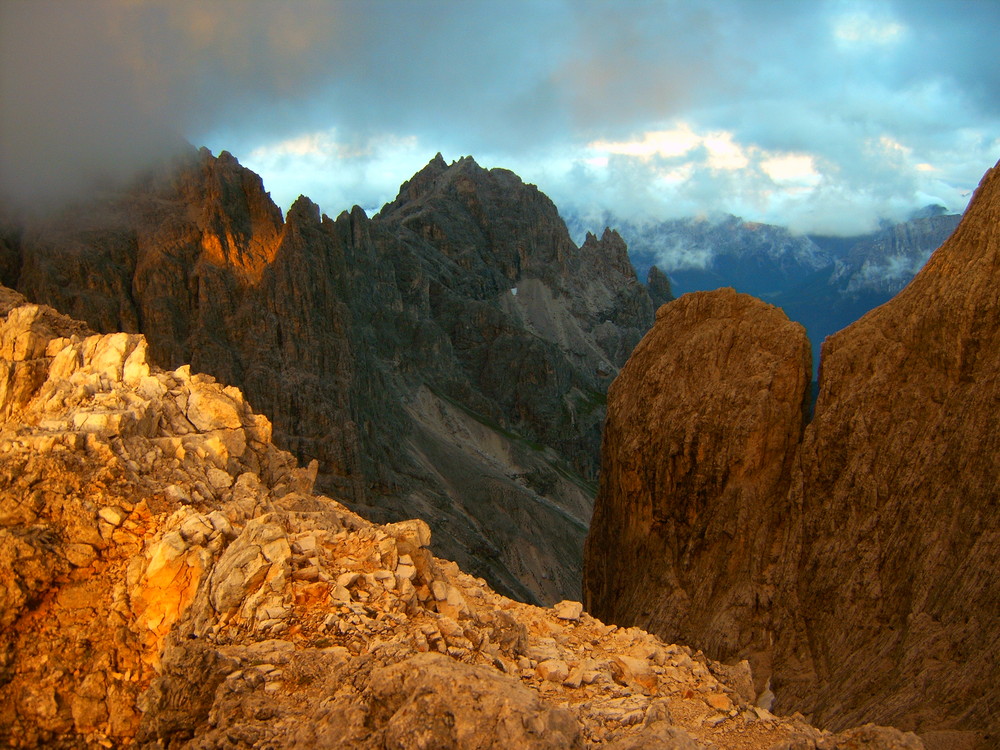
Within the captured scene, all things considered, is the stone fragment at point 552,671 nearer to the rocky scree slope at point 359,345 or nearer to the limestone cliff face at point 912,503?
the limestone cliff face at point 912,503

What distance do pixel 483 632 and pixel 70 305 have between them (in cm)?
6491

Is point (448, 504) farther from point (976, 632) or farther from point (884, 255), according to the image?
point (884, 255)

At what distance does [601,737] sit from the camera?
815 centimetres

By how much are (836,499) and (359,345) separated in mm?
66982

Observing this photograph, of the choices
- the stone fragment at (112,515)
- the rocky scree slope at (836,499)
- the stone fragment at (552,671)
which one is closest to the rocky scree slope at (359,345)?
the rocky scree slope at (836,499)

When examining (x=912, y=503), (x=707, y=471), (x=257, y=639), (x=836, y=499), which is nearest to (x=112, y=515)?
(x=257, y=639)

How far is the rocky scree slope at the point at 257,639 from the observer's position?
7285 mm

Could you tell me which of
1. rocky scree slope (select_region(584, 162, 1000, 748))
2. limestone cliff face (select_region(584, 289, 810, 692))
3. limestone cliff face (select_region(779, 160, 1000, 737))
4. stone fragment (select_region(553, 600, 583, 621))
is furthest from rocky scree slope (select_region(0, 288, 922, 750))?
limestone cliff face (select_region(584, 289, 810, 692))

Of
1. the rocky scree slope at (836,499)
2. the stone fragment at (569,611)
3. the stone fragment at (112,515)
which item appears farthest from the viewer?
the rocky scree slope at (836,499)

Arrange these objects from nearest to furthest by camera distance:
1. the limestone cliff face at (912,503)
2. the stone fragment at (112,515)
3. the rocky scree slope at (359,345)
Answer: the stone fragment at (112,515), the limestone cliff face at (912,503), the rocky scree slope at (359,345)

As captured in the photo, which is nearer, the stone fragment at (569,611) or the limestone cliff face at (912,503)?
the stone fragment at (569,611)

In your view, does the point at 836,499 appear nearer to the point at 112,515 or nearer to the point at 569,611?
the point at 569,611

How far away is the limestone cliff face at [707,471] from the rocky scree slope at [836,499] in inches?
3.2

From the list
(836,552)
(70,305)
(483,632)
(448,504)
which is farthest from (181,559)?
(448,504)
